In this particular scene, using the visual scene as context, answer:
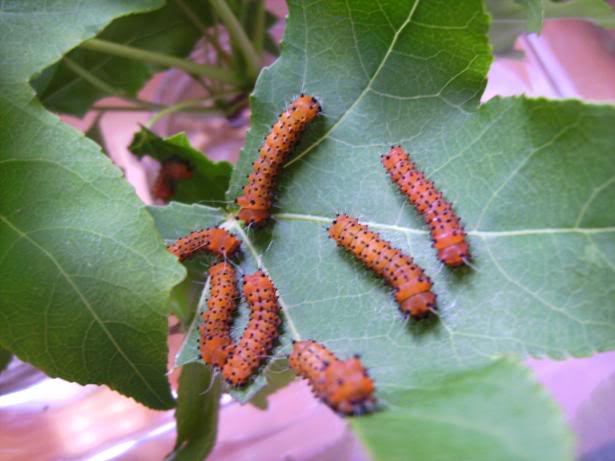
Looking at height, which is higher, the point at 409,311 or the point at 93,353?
the point at 93,353

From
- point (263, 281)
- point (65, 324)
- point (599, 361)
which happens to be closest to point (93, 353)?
point (65, 324)

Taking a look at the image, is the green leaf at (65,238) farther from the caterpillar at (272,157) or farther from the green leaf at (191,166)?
the green leaf at (191,166)

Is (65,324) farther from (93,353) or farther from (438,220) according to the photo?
(438,220)

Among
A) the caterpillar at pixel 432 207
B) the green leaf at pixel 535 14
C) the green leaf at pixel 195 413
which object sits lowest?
the green leaf at pixel 195 413

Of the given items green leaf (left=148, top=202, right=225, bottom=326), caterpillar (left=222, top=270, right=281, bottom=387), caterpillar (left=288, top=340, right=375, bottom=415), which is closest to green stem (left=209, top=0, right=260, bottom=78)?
green leaf (left=148, top=202, right=225, bottom=326)

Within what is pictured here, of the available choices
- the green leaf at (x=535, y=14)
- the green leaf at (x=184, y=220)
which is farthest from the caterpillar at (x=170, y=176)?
the green leaf at (x=535, y=14)

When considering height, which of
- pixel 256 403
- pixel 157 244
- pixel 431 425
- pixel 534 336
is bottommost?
pixel 256 403

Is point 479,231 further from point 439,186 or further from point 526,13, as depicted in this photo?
point 526,13

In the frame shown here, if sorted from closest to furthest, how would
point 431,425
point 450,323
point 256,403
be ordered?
point 431,425, point 450,323, point 256,403
